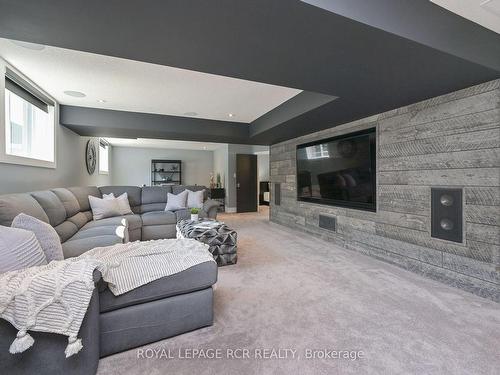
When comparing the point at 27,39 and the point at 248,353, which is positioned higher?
the point at 27,39

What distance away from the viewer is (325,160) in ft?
13.4

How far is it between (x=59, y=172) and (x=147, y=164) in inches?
194

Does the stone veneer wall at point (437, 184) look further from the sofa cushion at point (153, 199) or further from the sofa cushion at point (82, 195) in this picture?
the sofa cushion at point (82, 195)

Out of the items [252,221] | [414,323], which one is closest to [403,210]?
[414,323]

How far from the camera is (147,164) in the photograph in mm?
8625

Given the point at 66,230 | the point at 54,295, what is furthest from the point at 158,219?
the point at 54,295

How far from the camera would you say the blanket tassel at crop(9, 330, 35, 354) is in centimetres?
100

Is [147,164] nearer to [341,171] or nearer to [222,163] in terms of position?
[222,163]

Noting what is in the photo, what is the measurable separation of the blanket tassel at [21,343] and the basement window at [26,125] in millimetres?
2267

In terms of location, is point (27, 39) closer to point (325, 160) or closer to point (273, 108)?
point (273, 108)

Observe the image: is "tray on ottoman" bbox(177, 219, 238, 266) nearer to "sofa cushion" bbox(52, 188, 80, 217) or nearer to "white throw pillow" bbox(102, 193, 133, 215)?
"sofa cushion" bbox(52, 188, 80, 217)

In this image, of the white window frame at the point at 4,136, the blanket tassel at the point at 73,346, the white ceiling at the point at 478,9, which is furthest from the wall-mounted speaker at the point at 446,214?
the white window frame at the point at 4,136

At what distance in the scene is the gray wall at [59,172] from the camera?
2.59 metres

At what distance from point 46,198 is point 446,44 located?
3.85 metres
